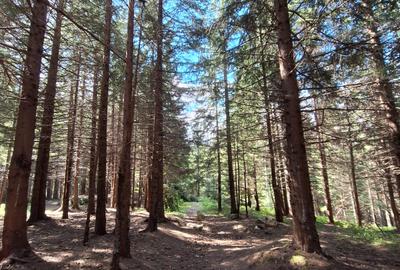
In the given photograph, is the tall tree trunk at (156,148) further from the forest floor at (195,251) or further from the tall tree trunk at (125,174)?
the tall tree trunk at (125,174)

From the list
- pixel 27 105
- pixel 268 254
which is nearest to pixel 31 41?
pixel 27 105

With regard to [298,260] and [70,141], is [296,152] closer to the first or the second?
[298,260]

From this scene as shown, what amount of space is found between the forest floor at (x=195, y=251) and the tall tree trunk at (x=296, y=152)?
0.43 meters

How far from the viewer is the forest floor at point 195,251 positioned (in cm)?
565

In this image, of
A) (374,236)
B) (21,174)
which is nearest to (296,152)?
(21,174)

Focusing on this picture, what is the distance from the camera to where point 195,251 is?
8703 mm

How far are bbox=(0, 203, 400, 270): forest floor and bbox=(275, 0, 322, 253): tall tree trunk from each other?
0.43 metres

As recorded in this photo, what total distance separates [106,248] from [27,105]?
418 cm

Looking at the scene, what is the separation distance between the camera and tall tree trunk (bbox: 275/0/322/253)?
18.8 ft

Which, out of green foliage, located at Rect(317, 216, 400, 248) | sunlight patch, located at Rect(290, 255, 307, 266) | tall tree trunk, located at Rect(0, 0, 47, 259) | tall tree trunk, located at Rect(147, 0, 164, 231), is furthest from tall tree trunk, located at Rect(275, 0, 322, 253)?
tall tree trunk, located at Rect(0, 0, 47, 259)

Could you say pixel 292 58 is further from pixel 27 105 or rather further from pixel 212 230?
pixel 212 230

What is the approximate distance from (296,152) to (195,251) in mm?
4867

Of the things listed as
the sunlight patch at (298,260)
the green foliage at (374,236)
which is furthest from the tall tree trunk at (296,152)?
the green foliage at (374,236)

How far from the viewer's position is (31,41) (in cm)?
577
